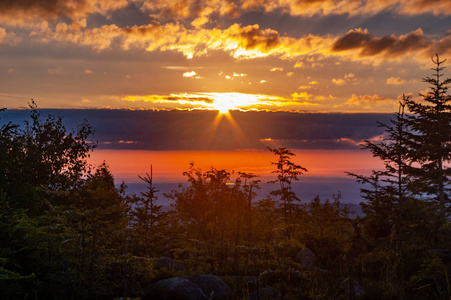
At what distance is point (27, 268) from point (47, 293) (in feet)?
2.75

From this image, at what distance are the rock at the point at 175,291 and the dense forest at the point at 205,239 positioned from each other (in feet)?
0.09

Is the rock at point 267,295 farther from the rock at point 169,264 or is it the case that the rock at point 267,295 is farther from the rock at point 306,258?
the rock at point 306,258

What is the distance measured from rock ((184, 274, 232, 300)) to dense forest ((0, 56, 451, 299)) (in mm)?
28

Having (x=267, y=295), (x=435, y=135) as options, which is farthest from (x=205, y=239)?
(x=435, y=135)

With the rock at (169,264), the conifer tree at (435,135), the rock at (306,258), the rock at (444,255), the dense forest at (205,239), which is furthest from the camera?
the conifer tree at (435,135)

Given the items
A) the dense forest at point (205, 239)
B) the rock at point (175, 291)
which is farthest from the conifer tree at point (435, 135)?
the rock at point (175, 291)

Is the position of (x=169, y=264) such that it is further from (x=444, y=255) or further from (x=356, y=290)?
(x=444, y=255)

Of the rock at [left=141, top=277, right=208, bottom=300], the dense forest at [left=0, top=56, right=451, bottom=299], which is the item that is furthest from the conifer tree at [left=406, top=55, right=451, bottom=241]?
the rock at [left=141, top=277, right=208, bottom=300]

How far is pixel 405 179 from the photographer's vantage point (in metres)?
10.4

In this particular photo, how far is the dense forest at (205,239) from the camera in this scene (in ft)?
23.4

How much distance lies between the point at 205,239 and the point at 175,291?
25.1ft

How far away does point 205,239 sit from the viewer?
50.8ft

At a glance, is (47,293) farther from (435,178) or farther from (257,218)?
(435,178)

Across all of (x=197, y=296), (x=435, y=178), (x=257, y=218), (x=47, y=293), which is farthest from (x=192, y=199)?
(x=435, y=178)
